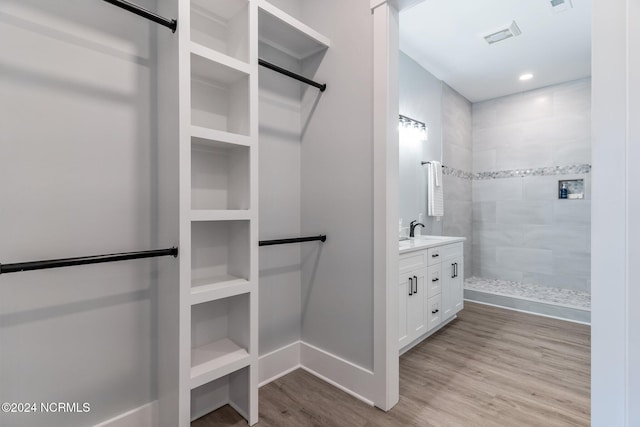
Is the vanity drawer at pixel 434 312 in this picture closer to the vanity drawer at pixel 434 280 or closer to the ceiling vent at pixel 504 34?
the vanity drawer at pixel 434 280

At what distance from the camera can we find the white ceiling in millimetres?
2482

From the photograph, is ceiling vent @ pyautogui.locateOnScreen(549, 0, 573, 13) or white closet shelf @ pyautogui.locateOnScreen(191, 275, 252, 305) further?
ceiling vent @ pyautogui.locateOnScreen(549, 0, 573, 13)

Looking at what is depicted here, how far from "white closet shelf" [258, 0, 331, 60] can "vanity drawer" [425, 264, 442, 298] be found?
6.61 feet

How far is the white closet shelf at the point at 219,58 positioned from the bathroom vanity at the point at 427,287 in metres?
1.60

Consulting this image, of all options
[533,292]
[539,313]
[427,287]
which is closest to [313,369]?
[427,287]

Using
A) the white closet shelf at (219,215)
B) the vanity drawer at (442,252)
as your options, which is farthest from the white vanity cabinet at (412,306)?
the white closet shelf at (219,215)

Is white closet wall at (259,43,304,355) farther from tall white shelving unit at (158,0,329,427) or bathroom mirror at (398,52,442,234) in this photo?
bathroom mirror at (398,52,442,234)

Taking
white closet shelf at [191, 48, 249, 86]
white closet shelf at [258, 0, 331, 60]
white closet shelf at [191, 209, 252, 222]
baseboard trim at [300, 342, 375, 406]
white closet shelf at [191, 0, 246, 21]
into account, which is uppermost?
white closet shelf at [258, 0, 331, 60]

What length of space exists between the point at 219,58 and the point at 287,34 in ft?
2.24

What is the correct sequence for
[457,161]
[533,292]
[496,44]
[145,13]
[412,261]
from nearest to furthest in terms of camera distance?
[145,13] → [412,261] → [496,44] → [533,292] → [457,161]

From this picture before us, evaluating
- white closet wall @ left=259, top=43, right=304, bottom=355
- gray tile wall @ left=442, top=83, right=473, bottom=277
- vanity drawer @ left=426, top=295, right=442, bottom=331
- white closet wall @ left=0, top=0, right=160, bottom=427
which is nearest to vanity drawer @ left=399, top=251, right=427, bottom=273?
vanity drawer @ left=426, top=295, right=442, bottom=331

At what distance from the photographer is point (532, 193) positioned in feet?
13.4

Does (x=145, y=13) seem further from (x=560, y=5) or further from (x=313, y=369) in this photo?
(x=560, y=5)

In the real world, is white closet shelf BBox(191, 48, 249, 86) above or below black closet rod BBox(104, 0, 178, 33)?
below
